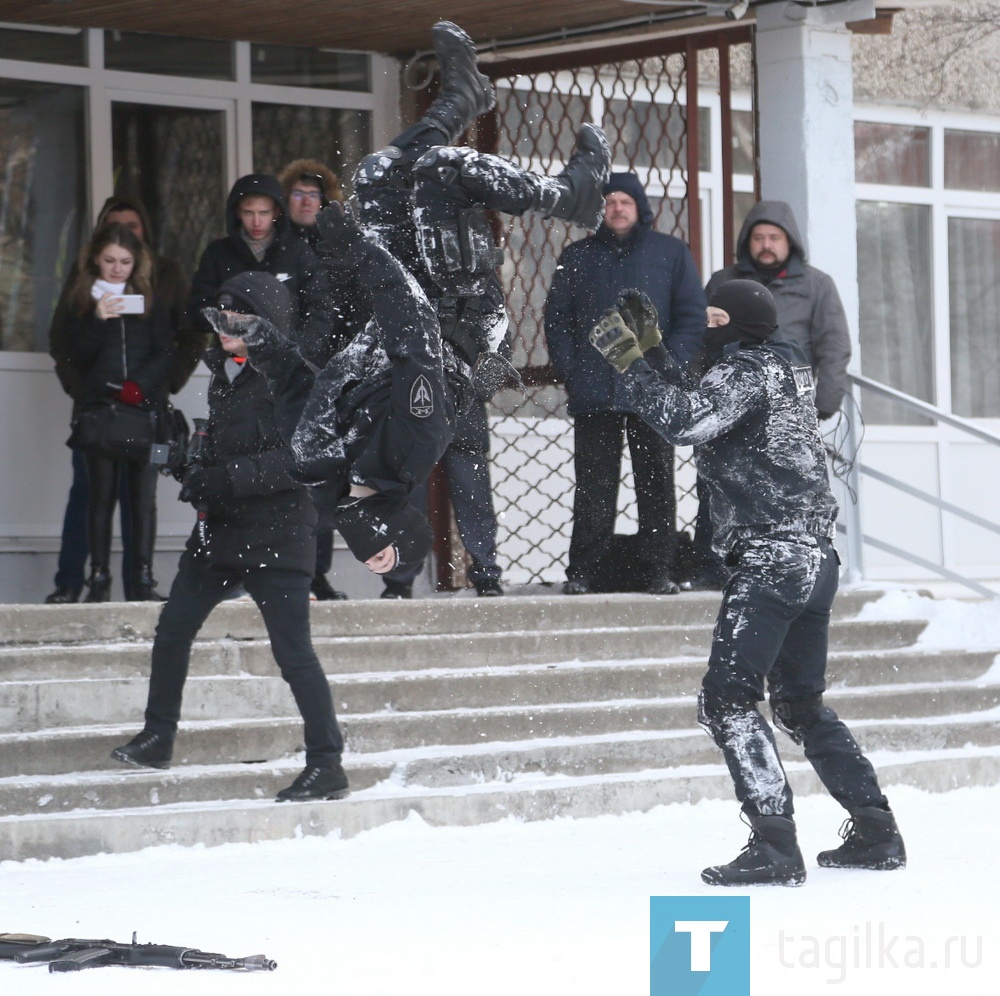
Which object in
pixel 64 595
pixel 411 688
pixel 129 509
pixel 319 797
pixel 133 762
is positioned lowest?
pixel 319 797

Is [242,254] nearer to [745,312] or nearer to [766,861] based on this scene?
[745,312]

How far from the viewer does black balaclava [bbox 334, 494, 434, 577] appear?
4750 mm

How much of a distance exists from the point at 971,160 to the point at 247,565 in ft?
31.4

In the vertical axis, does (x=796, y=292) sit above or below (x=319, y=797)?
above

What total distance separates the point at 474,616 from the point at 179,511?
233 centimetres

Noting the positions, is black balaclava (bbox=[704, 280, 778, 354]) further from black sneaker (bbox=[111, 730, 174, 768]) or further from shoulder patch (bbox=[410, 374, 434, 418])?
black sneaker (bbox=[111, 730, 174, 768])

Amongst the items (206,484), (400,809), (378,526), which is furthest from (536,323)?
(378,526)

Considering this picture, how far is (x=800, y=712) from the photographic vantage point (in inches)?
251

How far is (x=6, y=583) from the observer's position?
997cm

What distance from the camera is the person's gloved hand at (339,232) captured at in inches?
178

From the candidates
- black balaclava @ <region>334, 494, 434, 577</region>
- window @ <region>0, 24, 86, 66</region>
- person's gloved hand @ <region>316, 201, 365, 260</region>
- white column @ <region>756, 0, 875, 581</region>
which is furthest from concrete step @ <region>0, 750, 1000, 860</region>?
window @ <region>0, 24, 86, 66</region>

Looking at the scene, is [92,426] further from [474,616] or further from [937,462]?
[937,462]

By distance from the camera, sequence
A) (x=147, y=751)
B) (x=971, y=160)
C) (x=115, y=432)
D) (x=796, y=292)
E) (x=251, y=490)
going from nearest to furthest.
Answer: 1. (x=251, y=490)
2. (x=147, y=751)
3. (x=115, y=432)
4. (x=796, y=292)
5. (x=971, y=160)

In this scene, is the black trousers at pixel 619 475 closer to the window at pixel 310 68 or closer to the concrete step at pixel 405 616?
the concrete step at pixel 405 616
